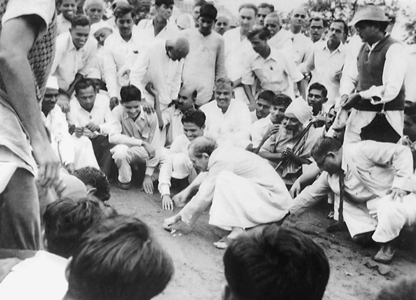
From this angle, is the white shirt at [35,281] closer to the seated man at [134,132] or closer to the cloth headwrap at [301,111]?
the seated man at [134,132]

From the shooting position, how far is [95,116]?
3.52 m

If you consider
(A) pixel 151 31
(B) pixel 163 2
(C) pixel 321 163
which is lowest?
(C) pixel 321 163

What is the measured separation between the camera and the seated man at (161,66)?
3.68 metres

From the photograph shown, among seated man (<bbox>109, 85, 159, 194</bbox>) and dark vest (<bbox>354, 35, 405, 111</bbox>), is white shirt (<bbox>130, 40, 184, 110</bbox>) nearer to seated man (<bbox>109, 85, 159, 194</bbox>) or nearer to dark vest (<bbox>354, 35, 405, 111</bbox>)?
seated man (<bbox>109, 85, 159, 194</bbox>)

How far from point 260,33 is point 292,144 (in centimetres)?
120

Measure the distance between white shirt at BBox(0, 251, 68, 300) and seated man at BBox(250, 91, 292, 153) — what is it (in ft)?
8.67

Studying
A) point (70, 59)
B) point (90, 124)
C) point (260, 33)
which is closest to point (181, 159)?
point (90, 124)

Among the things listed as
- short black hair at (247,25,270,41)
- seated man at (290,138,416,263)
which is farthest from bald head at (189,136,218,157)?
short black hair at (247,25,270,41)

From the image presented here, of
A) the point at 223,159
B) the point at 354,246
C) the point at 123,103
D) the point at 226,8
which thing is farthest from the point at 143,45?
the point at 354,246

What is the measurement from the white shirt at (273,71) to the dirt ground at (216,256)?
142cm

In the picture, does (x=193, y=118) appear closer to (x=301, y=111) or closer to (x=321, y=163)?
(x=301, y=111)

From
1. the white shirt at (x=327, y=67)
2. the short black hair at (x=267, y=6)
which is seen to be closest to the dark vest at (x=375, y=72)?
the white shirt at (x=327, y=67)

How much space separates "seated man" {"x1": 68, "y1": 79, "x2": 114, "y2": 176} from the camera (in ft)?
10.6

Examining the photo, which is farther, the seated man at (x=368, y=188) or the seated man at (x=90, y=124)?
the seated man at (x=90, y=124)
